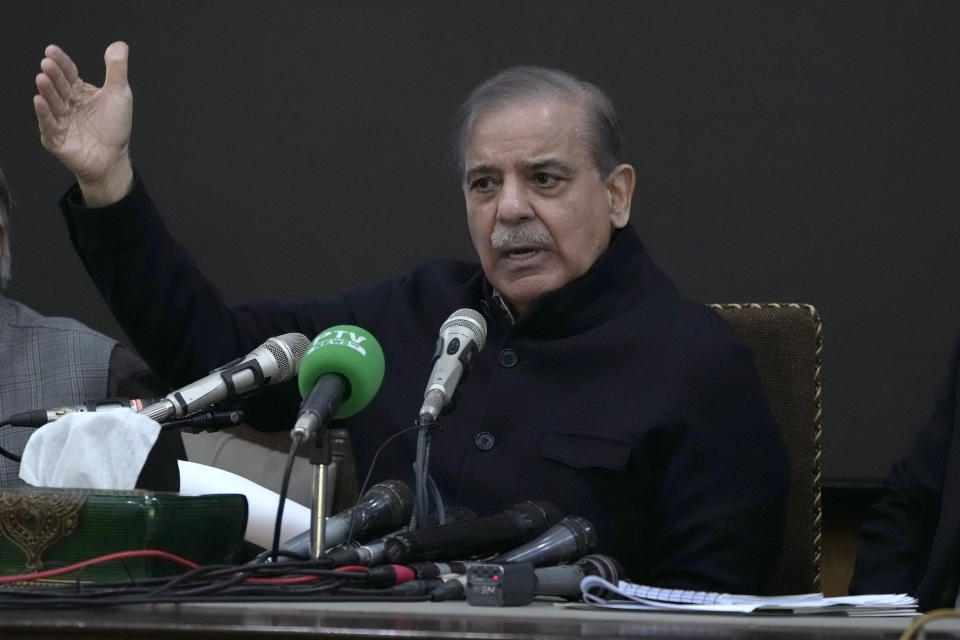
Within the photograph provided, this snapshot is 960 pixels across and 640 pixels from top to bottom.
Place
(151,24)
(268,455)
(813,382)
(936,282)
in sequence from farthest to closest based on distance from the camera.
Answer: (151,24) < (268,455) < (936,282) < (813,382)

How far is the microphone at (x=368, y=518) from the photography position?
4.51 feet

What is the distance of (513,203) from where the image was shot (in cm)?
194

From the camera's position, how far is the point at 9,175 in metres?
3.04

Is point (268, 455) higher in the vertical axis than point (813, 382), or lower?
lower

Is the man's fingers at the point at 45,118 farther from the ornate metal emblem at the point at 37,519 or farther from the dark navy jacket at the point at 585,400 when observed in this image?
the ornate metal emblem at the point at 37,519

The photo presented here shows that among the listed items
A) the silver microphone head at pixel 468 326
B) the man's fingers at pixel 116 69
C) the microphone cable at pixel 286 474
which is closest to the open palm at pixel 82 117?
the man's fingers at pixel 116 69

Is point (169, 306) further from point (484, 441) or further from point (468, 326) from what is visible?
point (468, 326)

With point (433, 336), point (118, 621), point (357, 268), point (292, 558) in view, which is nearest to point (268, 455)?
point (357, 268)

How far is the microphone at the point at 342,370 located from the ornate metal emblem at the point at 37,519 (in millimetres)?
226

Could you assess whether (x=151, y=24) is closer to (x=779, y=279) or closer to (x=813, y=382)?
(x=779, y=279)

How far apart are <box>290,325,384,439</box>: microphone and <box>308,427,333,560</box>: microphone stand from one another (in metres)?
0.03

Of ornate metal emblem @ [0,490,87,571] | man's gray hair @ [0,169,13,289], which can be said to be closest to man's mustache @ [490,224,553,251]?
ornate metal emblem @ [0,490,87,571]

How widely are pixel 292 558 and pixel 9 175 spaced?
2028 mm

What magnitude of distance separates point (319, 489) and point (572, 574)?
0.85 ft
